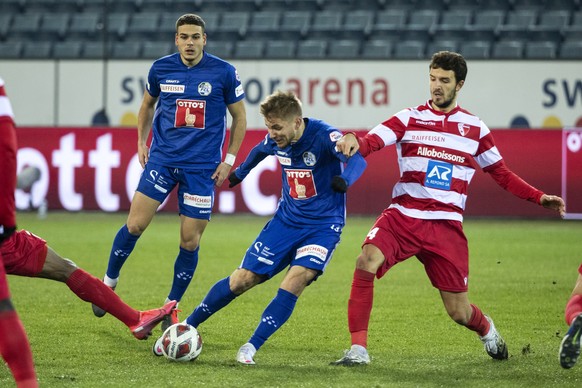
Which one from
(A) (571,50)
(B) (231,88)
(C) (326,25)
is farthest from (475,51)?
(B) (231,88)

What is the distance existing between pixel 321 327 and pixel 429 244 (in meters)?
1.65

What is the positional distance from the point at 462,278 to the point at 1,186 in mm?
2991

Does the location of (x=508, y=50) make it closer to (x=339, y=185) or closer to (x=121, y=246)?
(x=121, y=246)

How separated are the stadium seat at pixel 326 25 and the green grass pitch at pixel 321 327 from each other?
8.41 metres

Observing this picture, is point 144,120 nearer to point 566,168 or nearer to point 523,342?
point 523,342

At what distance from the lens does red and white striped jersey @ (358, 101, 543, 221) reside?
627 centimetres

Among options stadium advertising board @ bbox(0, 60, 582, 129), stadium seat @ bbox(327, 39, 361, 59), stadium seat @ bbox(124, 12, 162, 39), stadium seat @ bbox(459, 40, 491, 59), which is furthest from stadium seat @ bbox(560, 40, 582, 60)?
stadium seat @ bbox(124, 12, 162, 39)

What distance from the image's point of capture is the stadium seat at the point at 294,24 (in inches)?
835

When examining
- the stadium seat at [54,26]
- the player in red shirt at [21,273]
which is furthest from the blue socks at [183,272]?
the stadium seat at [54,26]

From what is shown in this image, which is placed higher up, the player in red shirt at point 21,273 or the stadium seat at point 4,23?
the stadium seat at point 4,23

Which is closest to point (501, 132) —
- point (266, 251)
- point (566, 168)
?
point (566, 168)

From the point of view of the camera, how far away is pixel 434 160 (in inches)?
247

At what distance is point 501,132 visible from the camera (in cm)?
1641

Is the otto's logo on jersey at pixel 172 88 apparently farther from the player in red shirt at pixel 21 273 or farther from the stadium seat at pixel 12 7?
the stadium seat at pixel 12 7
